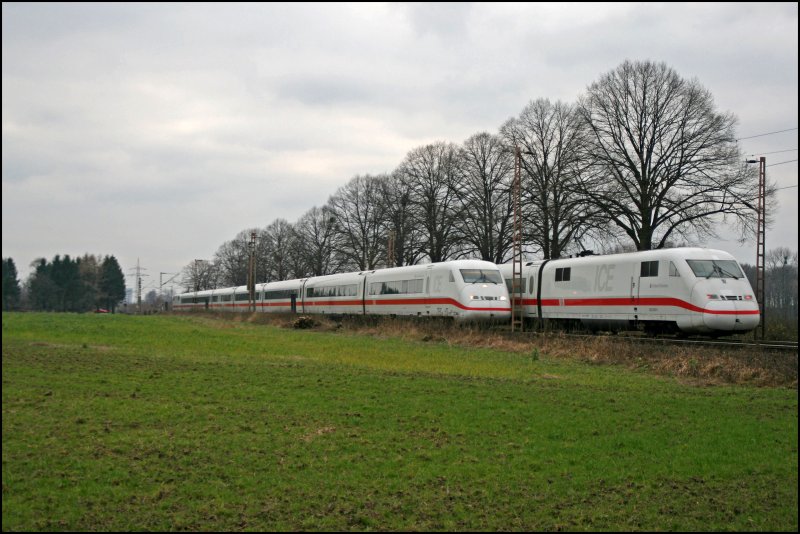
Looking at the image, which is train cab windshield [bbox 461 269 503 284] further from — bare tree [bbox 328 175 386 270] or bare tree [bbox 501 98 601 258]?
bare tree [bbox 328 175 386 270]

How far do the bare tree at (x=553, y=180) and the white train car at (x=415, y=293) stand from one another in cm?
1099

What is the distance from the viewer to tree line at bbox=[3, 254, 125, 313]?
79650 millimetres

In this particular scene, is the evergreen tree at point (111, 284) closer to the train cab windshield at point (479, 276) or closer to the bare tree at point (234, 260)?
the bare tree at point (234, 260)

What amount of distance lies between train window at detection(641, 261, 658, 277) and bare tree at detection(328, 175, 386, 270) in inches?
1796

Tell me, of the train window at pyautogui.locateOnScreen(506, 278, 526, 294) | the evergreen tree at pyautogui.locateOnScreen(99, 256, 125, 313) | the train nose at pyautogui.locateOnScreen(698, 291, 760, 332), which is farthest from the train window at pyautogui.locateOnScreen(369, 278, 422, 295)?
the evergreen tree at pyautogui.locateOnScreen(99, 256, 125, 313)

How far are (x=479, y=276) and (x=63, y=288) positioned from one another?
67878 millimetres

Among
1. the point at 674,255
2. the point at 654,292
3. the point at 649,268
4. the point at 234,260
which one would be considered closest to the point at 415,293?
the point at 649,268

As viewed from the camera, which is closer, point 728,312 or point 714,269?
point 728,312

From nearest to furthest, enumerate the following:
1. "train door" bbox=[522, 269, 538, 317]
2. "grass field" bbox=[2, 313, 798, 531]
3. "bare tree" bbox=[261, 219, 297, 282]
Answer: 1. "grass field" bbox=[2, 313, 798, 531]
2. "train door" bbox=[522, 269, 538, 317]
3. "bare tree" bbox=[261, 219, 297, 282]

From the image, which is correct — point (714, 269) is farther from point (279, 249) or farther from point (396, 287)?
point (279, 249)

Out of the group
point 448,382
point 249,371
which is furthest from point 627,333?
point 249,371

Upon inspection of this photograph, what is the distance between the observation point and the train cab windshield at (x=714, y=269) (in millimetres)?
23250

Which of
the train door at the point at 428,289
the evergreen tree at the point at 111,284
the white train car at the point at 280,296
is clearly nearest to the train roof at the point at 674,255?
the train door at the point at 428,289

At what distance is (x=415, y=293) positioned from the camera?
3572 cm
